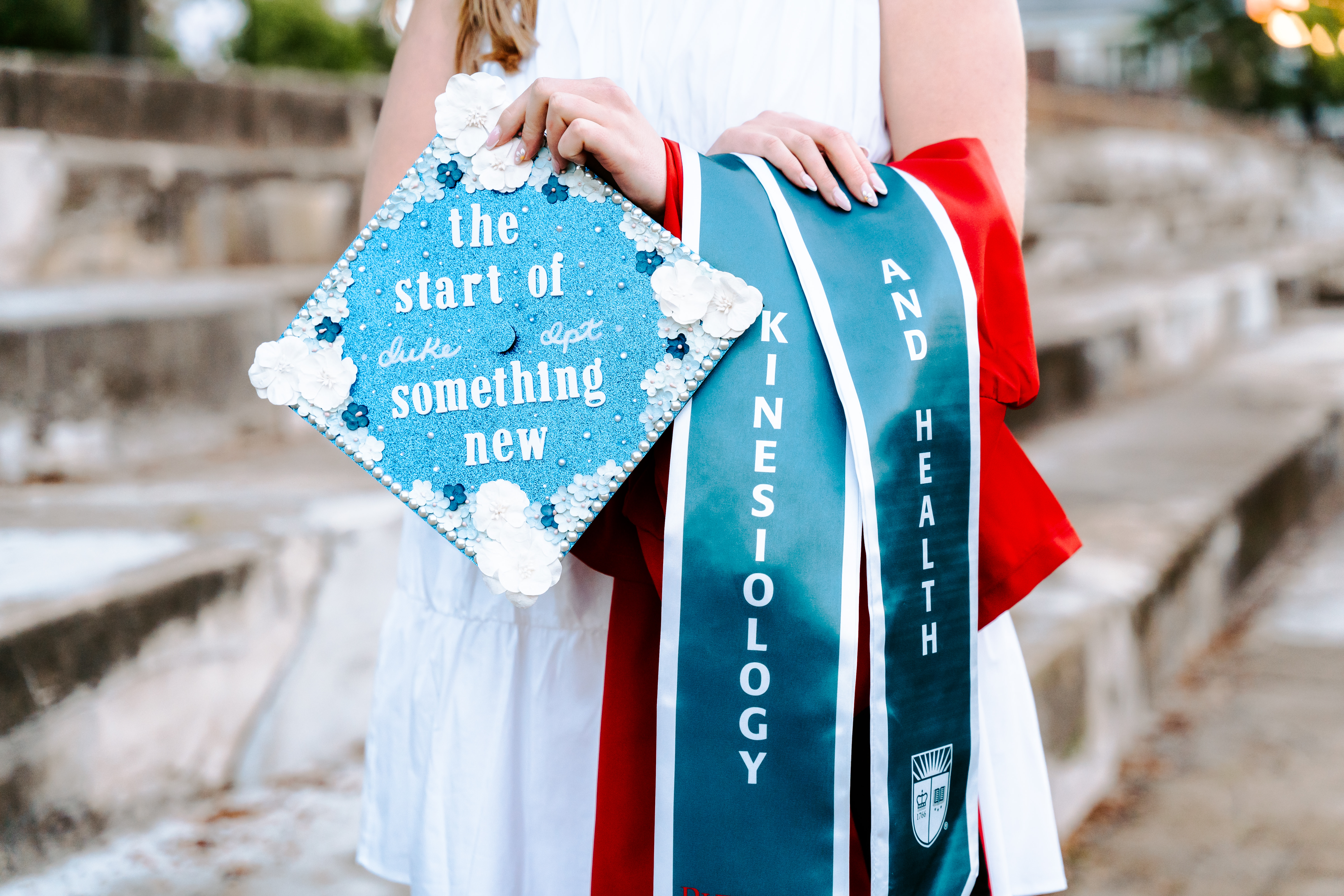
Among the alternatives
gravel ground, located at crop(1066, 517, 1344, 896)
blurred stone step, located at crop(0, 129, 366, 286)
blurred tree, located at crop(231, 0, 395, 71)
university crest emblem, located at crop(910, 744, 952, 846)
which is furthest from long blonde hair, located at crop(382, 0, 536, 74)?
blurred tree, located at crop(231, 0, 395, 71)

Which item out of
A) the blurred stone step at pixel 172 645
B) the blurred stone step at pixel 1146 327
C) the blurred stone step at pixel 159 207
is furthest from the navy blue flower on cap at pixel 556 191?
the blurred stone step at pixel 159 207

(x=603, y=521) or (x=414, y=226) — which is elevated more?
(x=414, y=226)

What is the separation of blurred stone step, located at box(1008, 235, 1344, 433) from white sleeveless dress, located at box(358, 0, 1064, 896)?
87.6 inches

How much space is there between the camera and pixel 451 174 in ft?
2.33

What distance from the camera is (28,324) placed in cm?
214

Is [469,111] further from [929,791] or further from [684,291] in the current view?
[929,791]

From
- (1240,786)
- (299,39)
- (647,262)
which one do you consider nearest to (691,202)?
(647,262)

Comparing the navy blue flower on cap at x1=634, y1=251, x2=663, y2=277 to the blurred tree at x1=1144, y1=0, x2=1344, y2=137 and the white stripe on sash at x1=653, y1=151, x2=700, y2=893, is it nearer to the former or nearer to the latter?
the white stripe on sash at x1=653, y1=151, x2=700, y2=893

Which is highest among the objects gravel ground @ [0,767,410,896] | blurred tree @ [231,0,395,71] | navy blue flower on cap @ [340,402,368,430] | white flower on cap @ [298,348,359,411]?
blurred tree @ [231,0,395,71]

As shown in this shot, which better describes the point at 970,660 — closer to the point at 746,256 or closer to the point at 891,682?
the point at 891,682

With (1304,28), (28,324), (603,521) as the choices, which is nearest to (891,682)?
(603,521)

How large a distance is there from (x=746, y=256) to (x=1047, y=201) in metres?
6.51

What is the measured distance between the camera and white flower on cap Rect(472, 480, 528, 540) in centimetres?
70

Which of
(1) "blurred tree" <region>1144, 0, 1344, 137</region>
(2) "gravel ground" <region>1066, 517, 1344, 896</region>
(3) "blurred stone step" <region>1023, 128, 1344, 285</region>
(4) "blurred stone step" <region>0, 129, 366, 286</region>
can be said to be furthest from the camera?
(1) "blurred tree" <region>1144, 0, 1344, 137</region>
